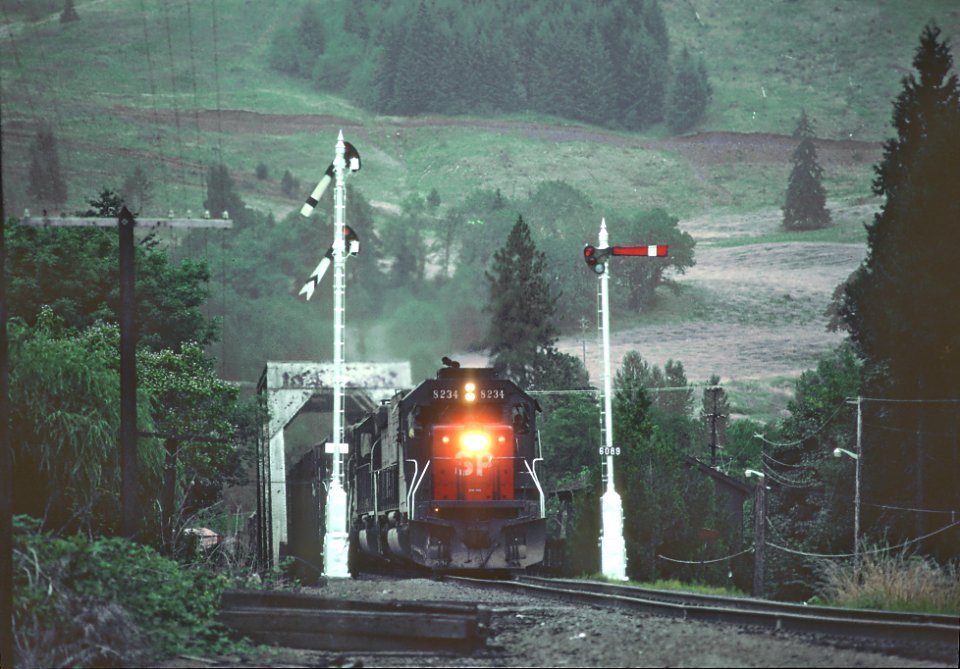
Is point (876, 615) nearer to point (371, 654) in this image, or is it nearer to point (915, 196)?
point (371, 654)

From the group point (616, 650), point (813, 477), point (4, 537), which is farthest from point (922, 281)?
point (4, 537)

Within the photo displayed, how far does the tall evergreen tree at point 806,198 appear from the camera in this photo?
175750 mm

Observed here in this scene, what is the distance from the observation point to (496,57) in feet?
636

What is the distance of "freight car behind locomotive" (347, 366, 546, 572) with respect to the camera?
28.6m

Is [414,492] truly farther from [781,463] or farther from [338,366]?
[781,463]

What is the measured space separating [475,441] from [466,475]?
30.5 inches

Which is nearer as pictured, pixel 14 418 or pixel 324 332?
pixel 14 418

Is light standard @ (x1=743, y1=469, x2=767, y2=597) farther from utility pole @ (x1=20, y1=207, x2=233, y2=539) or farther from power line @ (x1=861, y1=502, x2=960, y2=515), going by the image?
power line @ (x1=861, y1=502, x2=960, y2=515)

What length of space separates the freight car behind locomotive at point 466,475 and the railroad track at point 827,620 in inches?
242

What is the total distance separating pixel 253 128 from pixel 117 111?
21.8m

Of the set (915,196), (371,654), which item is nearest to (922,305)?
(915,196)

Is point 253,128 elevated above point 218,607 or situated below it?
above

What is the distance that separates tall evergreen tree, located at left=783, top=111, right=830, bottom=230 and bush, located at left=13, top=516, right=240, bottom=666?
16524cm

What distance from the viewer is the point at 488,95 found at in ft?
651
